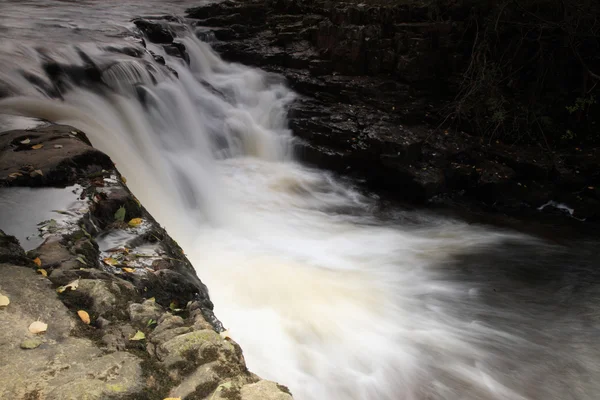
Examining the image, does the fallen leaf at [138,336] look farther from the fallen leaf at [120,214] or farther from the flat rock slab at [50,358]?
the fallen leaf at [120,214]

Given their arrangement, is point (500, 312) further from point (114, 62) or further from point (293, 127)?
point (114, 62)

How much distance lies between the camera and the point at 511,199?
782 cm

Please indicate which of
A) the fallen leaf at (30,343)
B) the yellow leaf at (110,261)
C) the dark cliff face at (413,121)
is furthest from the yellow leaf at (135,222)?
the dark cliff face at (413,121)

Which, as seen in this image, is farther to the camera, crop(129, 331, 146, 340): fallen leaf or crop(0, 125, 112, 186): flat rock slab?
crop(0, 125, 112, 186): flat rock slab

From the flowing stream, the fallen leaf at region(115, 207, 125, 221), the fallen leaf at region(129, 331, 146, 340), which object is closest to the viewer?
the fallen leaf at region(129, 331, 146, 340)

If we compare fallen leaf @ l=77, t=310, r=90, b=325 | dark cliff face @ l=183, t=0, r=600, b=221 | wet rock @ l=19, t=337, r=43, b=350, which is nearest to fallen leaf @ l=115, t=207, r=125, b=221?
fallen leaf @ l=77, t=310, r=90, b=325

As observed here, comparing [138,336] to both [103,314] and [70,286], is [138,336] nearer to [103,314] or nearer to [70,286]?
[103,314]

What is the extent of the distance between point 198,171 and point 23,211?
4.53 meters

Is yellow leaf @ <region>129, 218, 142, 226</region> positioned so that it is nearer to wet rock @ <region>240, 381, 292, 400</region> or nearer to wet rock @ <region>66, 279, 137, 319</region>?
wet rock @ <region>66, 279, 137, 319</region>

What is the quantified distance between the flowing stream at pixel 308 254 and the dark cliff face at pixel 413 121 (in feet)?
2.03

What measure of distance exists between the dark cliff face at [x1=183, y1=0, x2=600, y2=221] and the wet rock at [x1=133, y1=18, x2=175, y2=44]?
3.15 metres

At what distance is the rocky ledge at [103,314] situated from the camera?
177cm

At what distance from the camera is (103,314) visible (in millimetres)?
2162

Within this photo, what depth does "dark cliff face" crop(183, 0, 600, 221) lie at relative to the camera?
7.83 meters
